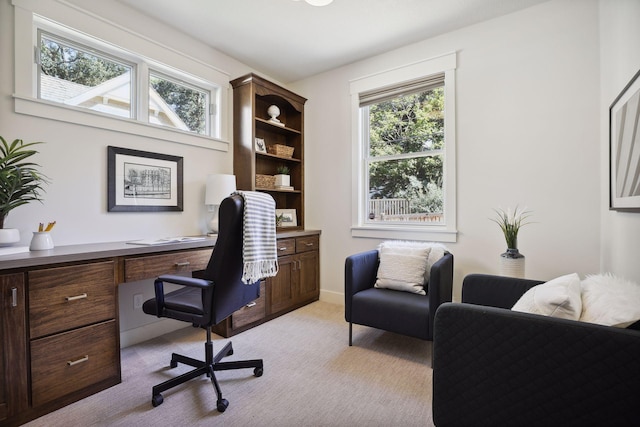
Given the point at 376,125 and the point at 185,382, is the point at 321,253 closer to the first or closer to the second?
the point at 376,125

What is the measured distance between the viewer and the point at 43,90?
208 cm

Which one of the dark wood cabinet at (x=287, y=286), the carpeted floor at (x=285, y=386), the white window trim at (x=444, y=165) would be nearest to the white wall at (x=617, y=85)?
the white window trim at (x=444, y=165)

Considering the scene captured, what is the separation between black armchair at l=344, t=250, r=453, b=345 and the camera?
2.04 meters

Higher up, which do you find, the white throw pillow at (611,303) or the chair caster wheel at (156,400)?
the white throw pillow at (611,303)

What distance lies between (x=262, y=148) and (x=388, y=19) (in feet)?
5.72

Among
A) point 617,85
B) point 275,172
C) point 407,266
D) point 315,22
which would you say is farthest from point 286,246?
point 617,85

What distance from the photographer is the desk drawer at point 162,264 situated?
1.93 meters

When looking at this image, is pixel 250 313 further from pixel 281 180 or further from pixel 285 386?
pixel 281 180

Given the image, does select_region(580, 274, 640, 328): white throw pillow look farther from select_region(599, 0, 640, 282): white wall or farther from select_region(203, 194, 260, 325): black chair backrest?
select_region(203, 194, 260, 325): black chair backrest

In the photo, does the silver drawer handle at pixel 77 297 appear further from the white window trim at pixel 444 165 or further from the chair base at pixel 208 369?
the white window trim at pixel 444 165

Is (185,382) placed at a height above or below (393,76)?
below

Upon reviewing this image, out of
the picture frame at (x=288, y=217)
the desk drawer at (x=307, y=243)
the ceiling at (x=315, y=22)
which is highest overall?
the ceiling at (x=315, y=22)

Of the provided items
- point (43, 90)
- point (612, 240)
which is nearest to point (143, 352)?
point (43, 90)

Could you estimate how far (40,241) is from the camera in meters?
1.76
